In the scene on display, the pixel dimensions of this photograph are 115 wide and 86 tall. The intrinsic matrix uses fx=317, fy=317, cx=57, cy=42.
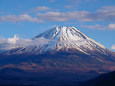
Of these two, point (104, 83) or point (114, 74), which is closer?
point (104, 83)

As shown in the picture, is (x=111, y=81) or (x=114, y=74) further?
(x=114, y=74)

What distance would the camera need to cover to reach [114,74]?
113938 millimetres

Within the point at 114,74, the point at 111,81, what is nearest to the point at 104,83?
the point at 111,81

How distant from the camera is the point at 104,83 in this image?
10494 cm

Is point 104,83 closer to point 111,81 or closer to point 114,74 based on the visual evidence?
point 111,81

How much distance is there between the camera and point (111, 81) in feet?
Result: 342

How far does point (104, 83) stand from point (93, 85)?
4.62m

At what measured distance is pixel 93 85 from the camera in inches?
4252

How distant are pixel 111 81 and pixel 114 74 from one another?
10215mm

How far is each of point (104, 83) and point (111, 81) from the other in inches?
95.8

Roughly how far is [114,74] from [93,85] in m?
10.6

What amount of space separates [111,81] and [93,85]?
22.7 feet
